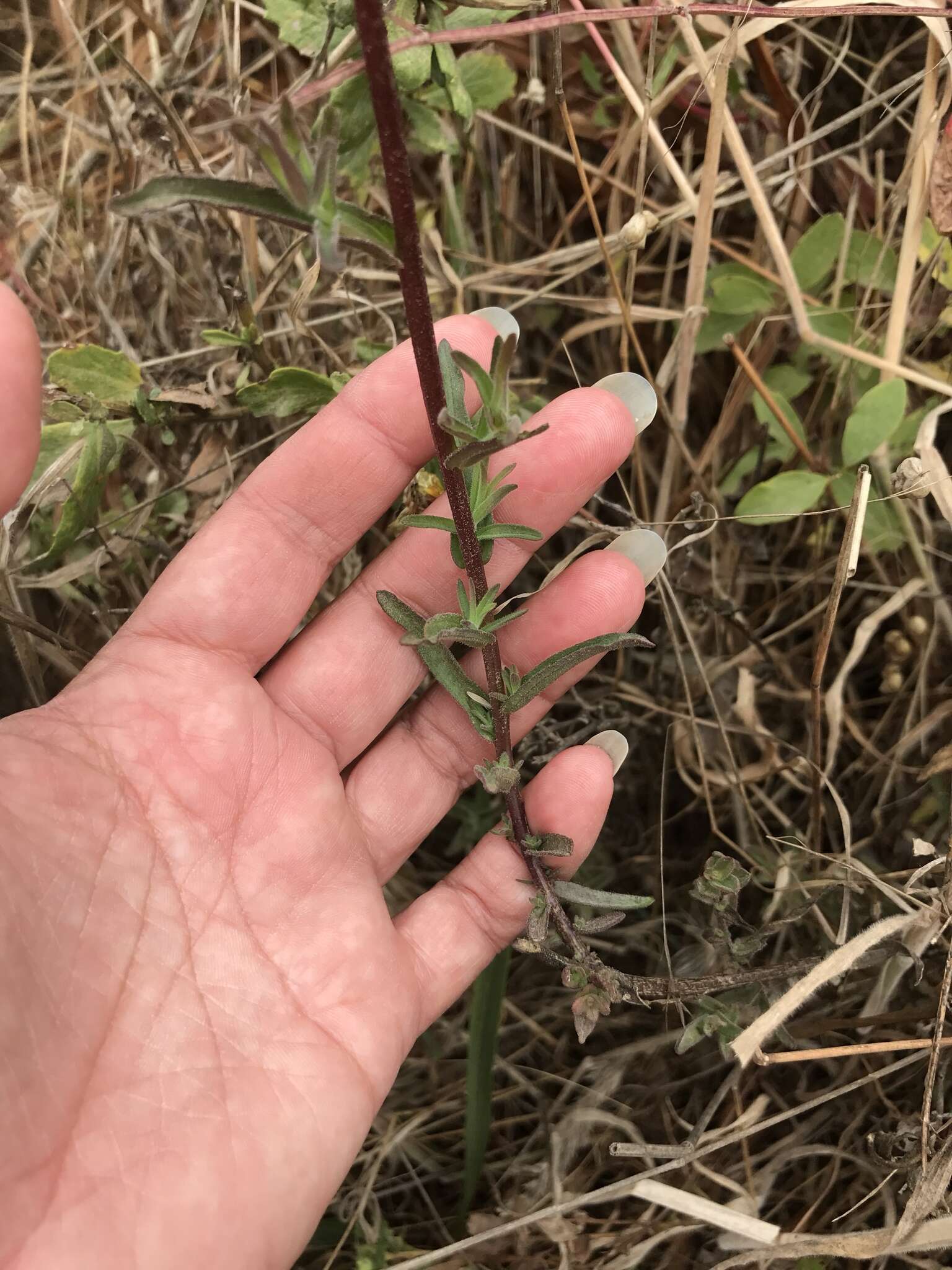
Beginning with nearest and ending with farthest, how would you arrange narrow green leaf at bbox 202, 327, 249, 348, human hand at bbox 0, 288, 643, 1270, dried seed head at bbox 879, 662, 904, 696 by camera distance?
human hand at bbox 0, 288, 643, 1270 < narrow green leaf at bbox 202, 327, 249, 348 < dried seed head at bbox 879, 662, 904, 696

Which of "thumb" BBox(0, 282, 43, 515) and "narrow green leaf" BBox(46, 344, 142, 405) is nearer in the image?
"thumb" BBox(0, 282, 43, 515)

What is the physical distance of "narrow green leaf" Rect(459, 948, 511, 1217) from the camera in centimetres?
196

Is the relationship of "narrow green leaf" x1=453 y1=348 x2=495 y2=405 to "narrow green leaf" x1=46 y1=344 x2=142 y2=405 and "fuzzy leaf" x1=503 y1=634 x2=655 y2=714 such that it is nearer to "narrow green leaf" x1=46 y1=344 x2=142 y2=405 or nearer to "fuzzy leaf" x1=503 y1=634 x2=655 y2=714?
"fuzzy leaf" x1=503 y1=634 x2=655 y2=714

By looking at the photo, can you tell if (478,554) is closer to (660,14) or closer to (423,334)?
(423,334)

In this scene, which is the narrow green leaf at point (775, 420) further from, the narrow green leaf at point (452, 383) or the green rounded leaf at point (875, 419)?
the narrow green leaf at point (452, 383)

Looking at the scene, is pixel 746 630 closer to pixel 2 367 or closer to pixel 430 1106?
pixel 430 1106

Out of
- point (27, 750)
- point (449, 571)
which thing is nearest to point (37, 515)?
point (27, 750)

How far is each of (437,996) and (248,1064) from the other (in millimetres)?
387

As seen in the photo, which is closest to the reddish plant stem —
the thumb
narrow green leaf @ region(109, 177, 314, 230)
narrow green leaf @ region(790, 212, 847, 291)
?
narrow green leaf @ region(109, 177, 314, 230)

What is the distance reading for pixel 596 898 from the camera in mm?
1697

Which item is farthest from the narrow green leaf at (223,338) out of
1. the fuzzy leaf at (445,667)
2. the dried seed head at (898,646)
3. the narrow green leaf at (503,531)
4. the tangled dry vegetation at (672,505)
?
the dried seed head at (898,646)

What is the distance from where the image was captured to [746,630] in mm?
2031

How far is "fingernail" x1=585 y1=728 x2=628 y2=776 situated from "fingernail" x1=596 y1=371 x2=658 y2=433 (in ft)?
1.81

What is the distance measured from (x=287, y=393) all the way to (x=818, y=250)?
1064 mm
